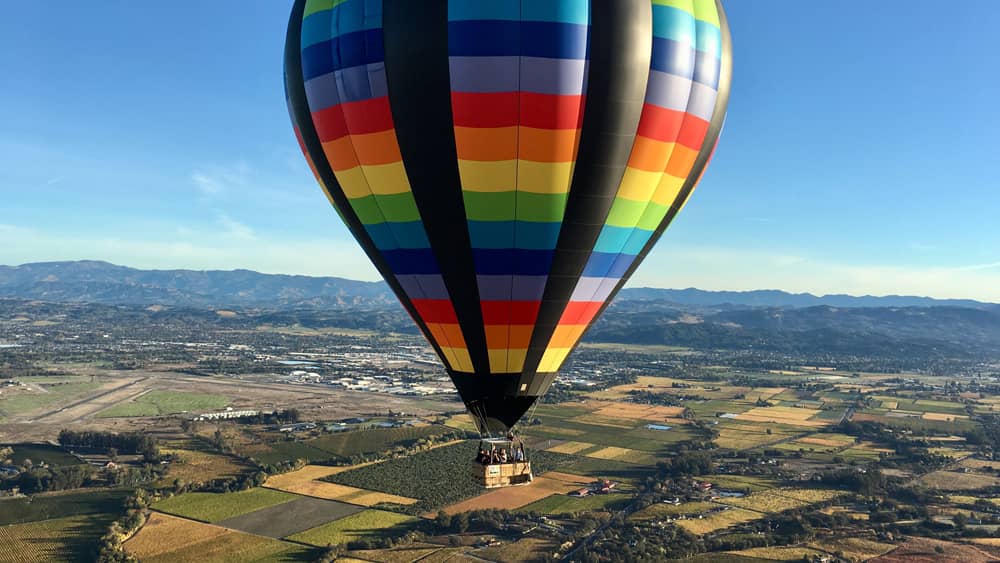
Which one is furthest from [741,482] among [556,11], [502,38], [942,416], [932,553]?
[942,416]

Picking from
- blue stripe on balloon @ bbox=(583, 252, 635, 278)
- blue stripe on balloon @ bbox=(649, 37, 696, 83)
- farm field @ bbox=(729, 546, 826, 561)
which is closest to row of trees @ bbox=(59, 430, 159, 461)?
farm field @ bbox=(729, 546, 826, 561)

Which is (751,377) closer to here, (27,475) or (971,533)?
(971,533)

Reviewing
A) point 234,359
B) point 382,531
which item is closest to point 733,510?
point 382,531

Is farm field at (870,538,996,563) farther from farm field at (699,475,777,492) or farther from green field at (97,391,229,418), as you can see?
green field at (97,391,229,418)

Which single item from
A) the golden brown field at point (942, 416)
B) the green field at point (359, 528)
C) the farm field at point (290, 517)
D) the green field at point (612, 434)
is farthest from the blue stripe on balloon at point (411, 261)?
the golden brown field at point (942, 416)

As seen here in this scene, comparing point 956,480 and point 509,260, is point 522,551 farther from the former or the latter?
point 956,480

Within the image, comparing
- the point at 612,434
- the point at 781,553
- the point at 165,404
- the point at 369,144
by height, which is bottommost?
the point at 165,404
